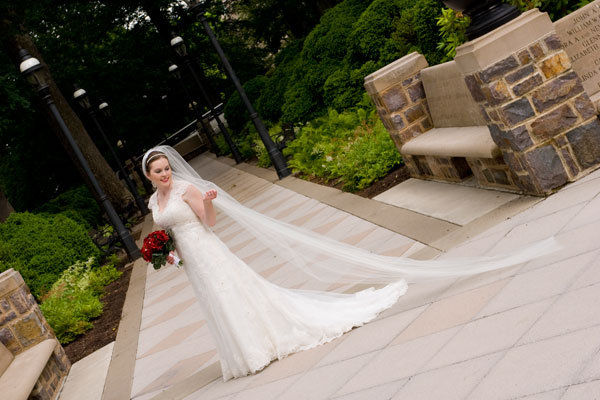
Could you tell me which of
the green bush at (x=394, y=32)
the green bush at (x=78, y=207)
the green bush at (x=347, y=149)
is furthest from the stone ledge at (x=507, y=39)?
the green bush at (x=78, y=207)

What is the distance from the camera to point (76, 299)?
38.4ft

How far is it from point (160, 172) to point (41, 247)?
8.92 m

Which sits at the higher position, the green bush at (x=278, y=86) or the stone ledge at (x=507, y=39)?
the green bush at (x=278, y=86)

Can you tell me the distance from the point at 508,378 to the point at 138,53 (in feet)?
105

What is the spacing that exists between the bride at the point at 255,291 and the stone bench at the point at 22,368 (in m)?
2.19

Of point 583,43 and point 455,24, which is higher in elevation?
point 455,24

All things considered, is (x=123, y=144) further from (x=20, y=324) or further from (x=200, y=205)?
(x=200, y=205)

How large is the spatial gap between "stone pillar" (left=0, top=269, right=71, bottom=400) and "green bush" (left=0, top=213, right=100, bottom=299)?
4.34 metres

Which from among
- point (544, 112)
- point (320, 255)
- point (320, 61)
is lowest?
point (320, 255)

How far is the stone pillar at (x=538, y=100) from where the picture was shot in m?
6.38

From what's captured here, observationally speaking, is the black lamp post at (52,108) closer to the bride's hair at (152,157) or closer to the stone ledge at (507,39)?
the bride's hair at (152,157)

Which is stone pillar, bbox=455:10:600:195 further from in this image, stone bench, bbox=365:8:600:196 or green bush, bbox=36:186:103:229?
green bush, bbox=36:186:103:229

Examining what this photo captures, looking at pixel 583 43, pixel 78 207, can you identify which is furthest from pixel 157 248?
pixel 78 207

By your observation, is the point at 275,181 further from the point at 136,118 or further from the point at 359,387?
the point at 136,118
